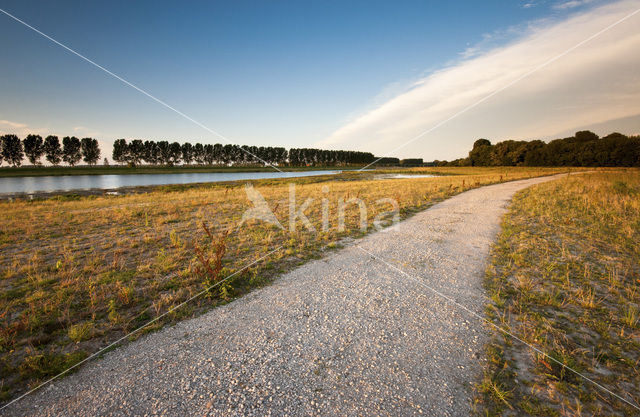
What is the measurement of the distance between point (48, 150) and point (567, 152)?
186357mm

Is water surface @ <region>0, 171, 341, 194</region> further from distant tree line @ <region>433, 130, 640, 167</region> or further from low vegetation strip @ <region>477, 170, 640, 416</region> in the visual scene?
distant tree line @ <region>433, 130, 640, 167</region>

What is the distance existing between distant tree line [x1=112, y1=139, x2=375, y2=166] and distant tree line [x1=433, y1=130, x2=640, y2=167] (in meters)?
80.2

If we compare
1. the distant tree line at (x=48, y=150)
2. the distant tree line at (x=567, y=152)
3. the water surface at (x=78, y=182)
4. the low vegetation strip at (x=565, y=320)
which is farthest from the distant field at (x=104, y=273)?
the distant tree line at (x=48, y=150)

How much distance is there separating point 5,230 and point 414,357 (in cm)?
1793

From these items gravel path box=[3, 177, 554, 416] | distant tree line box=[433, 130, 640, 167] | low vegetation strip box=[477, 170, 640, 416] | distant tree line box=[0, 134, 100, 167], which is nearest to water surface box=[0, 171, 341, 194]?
distant tree line box=[0, 134, 100, 167]

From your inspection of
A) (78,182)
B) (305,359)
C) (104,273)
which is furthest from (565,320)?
(78,182)

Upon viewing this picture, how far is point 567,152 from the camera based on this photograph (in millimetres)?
71188

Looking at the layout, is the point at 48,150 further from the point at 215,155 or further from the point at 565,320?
the point at 565,320

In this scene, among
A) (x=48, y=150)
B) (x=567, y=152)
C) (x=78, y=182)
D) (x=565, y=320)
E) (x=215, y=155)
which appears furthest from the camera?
(x=215, y=155)

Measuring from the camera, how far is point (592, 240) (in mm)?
9047

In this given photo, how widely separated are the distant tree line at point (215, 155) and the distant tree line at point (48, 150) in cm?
925

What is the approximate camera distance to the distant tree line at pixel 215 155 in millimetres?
118375

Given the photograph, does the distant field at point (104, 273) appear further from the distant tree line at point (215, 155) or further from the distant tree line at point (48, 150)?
the distant tree line at point (48, 150)

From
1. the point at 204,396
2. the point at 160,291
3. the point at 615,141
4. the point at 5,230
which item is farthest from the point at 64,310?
the point at 615,141
